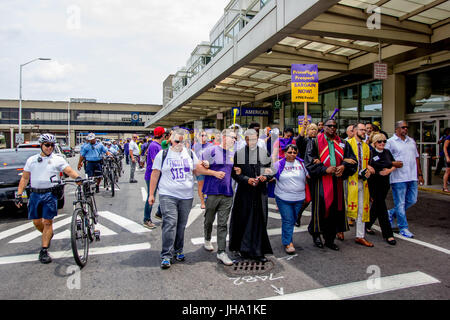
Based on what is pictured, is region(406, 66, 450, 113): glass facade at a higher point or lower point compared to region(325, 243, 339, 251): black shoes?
higher

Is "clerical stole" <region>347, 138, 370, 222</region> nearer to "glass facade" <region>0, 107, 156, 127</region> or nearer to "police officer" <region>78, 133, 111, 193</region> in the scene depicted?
"police officer" <region>78, 133, 111, 193</region>

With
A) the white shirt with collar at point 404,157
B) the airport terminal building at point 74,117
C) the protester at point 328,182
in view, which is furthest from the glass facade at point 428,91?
the airport terminal building at point 74,117

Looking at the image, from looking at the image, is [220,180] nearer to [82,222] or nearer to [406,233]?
[82,222]

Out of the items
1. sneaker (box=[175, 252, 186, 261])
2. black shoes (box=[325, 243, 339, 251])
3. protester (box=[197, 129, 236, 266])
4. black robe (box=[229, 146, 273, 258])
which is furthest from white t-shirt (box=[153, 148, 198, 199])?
black shoes (box=[325, 243, 339, 251])

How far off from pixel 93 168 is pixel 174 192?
6.69 m

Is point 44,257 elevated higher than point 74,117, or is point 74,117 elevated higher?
point 74,117

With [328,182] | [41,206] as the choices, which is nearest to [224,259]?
[328,182]

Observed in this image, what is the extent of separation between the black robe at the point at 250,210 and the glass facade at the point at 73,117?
70175 millimetres

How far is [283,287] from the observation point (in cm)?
371

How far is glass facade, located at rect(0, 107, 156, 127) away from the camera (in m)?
65.2

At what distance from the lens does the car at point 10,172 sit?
7.14 m

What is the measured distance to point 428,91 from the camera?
12812 millimetres

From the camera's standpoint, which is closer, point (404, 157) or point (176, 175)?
point (176, 175)

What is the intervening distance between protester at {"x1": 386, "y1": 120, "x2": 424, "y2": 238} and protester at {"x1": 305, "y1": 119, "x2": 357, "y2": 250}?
1267 millimetres
